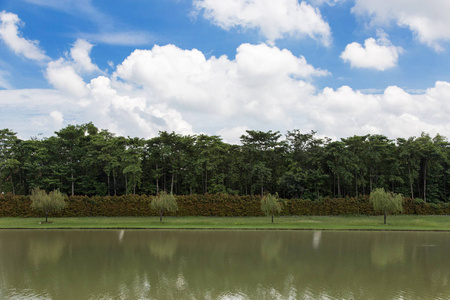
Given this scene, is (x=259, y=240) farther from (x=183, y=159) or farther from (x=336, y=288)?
(x=183, y=159)

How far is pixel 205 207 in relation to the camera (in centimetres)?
4838

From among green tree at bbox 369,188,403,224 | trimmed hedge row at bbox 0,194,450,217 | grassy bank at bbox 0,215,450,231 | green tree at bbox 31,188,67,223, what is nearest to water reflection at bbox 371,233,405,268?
grassy bank at bbox 0,215,450,231

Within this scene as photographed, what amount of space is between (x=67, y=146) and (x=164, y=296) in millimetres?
55259

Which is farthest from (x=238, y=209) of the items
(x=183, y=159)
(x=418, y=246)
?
(x=418, y=246)

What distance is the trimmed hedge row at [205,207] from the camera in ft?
154

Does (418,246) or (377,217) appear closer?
(418,246)

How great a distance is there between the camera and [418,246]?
25094 millimetres

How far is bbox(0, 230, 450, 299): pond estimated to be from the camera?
13211 mm

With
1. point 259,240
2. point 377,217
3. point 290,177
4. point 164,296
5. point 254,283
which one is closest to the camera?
point 164,296

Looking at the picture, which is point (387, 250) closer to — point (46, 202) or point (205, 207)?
point (205, 207)

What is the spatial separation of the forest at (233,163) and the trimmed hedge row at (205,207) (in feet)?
14.7

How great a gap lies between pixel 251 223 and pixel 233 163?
787 inches

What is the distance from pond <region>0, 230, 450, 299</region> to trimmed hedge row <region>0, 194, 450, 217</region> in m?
19.4

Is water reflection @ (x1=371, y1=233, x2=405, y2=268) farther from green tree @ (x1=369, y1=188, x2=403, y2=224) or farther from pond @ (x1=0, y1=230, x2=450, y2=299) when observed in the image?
green tree @ (x1=369, y1=188, x2=403, y2=224)
